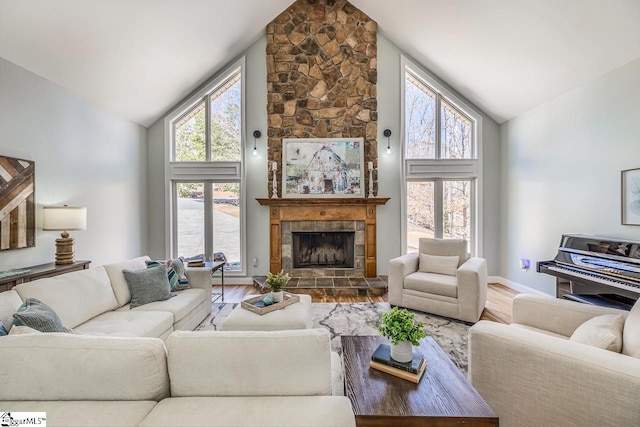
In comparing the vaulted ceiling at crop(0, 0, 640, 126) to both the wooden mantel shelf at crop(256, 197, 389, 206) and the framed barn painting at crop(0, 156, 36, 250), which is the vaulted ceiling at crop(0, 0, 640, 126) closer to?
the framed barn painting at crop(0, 156, 36, 250)

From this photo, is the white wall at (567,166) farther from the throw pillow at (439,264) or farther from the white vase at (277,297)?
the white vase at (277,297)

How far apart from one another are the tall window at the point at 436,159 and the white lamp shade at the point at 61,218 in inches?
180

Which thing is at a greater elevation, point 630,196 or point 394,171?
point 394,171

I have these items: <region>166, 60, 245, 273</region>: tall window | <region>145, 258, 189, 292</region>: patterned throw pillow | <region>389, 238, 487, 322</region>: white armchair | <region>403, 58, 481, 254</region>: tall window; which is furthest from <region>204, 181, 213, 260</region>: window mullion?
<region>403, 58, 481, 254</region>: tall window

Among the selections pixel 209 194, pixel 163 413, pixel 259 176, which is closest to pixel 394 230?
pixel 259 176

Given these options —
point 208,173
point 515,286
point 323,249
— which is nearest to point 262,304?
point 323,249

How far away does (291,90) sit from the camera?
4.84 metres

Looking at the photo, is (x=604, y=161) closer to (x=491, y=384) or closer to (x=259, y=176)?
(x=491, y=384)

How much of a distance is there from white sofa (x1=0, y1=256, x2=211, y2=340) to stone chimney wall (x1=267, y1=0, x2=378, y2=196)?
8.19 feet

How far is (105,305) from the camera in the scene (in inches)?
97.2

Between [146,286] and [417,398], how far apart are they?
2.57 metres

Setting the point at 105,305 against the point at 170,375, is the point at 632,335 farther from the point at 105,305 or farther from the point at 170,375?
the point at 105,305

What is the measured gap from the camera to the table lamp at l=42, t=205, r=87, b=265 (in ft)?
9.54

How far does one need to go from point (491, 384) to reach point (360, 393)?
75 centimetres
